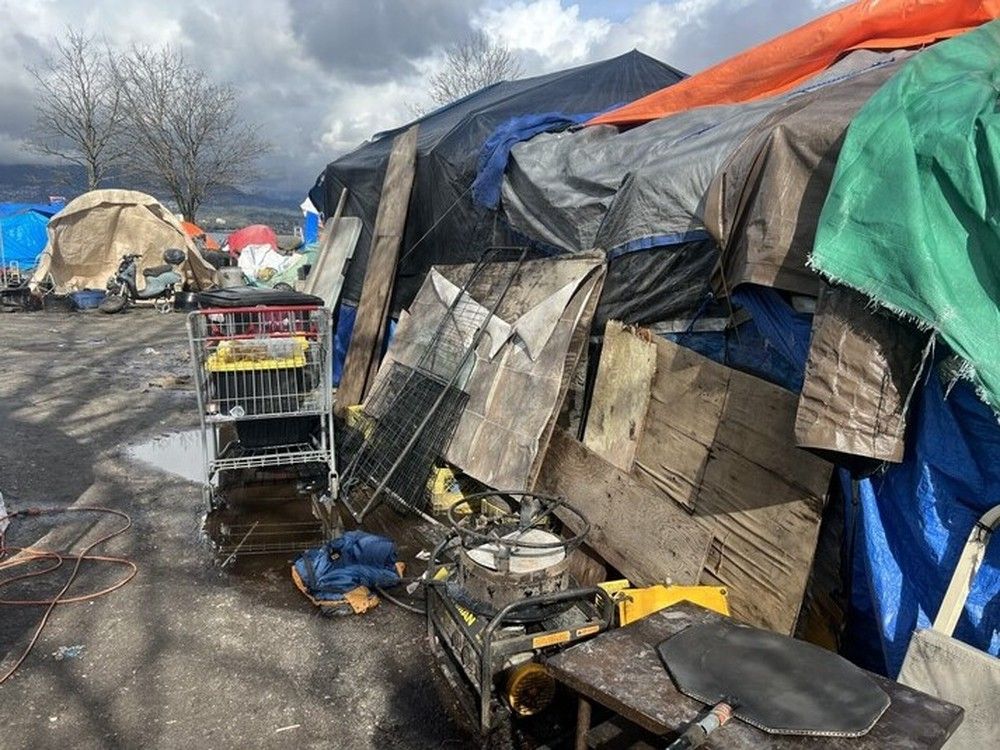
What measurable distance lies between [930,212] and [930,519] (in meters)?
1.29

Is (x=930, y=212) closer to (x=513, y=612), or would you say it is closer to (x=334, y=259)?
(x=513, y=612)

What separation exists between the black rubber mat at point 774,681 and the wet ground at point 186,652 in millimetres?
1478

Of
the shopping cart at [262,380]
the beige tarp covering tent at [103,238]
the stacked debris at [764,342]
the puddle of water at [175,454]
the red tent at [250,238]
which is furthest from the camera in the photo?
the red tent at [250,238]

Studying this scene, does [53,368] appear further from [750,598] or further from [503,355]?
[750,598]

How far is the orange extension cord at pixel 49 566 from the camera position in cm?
391

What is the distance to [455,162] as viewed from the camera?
23.0 feet

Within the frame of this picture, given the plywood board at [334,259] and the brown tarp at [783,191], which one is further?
the plywood board at [334,259]

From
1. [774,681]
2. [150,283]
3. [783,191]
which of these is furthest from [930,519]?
[150,283]

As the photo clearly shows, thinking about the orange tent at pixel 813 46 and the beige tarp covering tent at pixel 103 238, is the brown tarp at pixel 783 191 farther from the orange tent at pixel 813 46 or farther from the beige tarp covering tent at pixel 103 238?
the beige tarp covering tent at pixel 103 238

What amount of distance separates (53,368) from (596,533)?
9541mm

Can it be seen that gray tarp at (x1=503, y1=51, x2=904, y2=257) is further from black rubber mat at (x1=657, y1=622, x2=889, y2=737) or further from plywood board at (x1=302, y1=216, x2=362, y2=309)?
plywood board at (x1=302, y1=216, x2=362, y2=309)

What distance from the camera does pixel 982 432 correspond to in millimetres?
2648

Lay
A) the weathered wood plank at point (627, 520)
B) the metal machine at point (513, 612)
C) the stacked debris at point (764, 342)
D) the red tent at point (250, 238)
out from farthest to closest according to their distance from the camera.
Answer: the red tent at point (250, 238) < the weathered wood plank at point (627, 520) < the metal machine at point (513, 612) < the stacked debris at point (764, 342)

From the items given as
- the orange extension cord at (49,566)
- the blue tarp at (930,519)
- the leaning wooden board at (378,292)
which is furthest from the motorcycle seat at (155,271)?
the blue tarp at (930,519)
